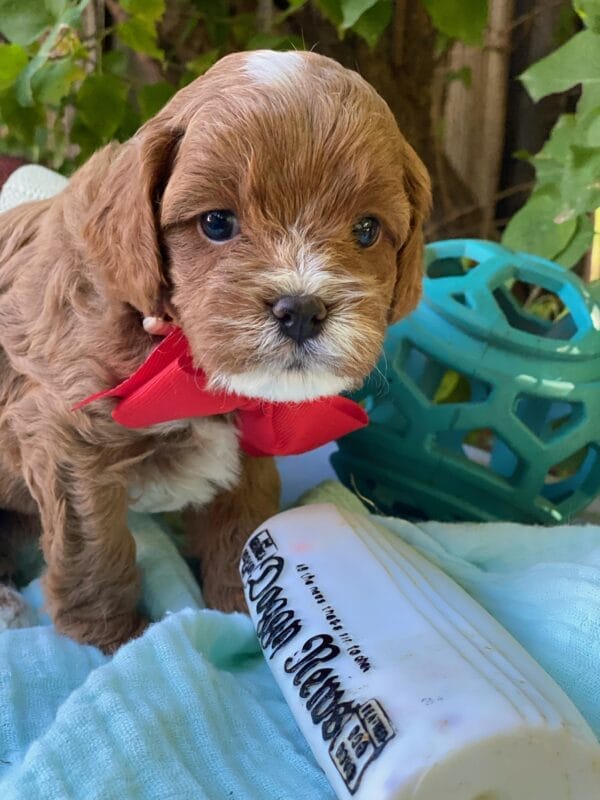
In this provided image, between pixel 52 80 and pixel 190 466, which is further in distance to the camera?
pixel 52 80

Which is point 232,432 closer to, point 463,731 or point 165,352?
point 165,352

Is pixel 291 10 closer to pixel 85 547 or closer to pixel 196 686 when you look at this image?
pixel 85 547

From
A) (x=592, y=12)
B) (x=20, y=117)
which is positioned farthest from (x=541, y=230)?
(x=20, y=117)

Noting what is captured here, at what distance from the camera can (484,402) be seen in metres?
2.11

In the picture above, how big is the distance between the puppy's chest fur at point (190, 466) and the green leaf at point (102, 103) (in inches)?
60.1

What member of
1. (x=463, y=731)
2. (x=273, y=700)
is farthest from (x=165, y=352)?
(x=463, y=731)

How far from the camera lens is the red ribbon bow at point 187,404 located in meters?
1.53

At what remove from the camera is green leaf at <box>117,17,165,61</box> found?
2.76 metres

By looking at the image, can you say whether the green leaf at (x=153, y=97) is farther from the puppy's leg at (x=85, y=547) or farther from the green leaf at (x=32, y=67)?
the puppy's leg at (x=85, y=547)

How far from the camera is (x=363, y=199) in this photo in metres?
1.41

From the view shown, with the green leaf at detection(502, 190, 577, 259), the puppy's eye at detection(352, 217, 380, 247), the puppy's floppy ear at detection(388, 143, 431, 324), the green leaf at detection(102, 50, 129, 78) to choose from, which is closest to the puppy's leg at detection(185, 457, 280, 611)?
the puppy's floppy ear at detection(388, 143, 431, 324)

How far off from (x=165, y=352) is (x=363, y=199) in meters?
0.45

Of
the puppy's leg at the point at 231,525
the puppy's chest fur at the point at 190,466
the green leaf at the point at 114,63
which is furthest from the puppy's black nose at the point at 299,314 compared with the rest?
the green leaf at the point at 114,63

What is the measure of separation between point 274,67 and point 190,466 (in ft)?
2.66
